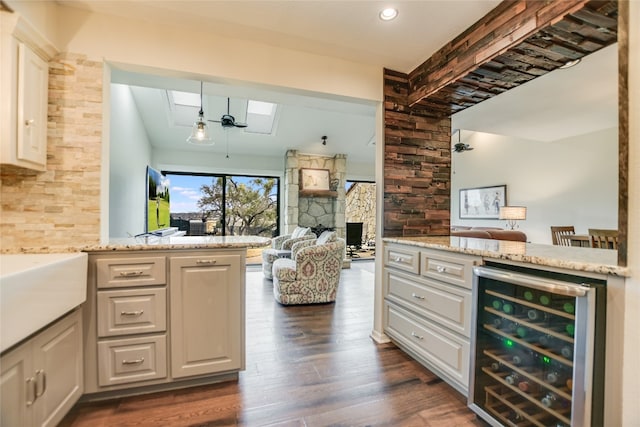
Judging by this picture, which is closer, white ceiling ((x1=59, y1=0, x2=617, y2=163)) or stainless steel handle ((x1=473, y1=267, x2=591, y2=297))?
stainless steel handle ((x1=473, y1=267, x2=591, y2=297))

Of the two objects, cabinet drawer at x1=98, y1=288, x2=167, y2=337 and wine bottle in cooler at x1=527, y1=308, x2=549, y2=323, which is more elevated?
wine bottle in cooler at x1=527, y1=308, x2=549, y2=323

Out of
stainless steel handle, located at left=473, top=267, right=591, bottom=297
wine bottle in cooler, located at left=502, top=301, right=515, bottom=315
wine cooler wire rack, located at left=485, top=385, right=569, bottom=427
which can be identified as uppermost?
stainless steel handle, located at left=473, top=267, right=591, bottom=297

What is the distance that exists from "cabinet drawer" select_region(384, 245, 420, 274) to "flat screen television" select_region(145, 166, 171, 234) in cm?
293

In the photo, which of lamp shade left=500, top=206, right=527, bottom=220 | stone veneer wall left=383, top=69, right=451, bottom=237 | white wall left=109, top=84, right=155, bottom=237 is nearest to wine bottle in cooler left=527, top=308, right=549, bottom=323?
stone veneer wall left=383, top=69, right=451, bottom=237

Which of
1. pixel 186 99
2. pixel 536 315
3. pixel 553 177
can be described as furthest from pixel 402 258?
pixel 553 177

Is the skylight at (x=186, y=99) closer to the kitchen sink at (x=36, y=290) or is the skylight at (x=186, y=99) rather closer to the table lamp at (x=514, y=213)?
the kitchen sink at (x=36, y=290)

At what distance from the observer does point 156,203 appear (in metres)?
3.89

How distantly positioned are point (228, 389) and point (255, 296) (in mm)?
2215

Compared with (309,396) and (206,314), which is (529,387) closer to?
(309,396)

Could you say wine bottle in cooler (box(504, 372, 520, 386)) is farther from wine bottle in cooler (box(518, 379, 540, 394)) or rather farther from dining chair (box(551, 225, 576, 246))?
dining chair (box(551, 225, 576, 246))

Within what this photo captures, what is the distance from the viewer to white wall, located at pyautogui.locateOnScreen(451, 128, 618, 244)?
482 cm

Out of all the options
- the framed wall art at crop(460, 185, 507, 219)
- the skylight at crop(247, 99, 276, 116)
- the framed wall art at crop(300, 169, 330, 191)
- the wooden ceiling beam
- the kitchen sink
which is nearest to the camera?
the kitchen sink

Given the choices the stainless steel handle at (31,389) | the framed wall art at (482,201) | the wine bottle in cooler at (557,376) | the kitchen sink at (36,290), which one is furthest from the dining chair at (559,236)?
the stainless steel handle at (31,389)

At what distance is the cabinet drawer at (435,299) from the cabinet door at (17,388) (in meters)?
2.27
